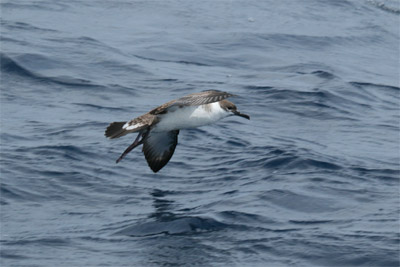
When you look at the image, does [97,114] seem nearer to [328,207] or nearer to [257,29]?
[328,207]

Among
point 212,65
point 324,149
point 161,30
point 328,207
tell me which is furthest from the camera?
point 161,30

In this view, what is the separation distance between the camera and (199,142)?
39.1 ft

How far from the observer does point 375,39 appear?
20078 millimetres

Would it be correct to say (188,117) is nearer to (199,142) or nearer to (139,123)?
(139,123)

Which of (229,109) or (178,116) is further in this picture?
(229,109)

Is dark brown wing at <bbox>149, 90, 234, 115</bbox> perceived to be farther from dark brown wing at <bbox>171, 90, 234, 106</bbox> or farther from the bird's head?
the bird's head

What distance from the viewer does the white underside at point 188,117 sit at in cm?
959

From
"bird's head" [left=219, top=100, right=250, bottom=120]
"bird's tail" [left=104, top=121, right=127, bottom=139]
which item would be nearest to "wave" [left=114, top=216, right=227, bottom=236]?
"bird's tail" [left=104, top=121, right=127, bottom=139]

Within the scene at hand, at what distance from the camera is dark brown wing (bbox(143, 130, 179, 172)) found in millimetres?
10359

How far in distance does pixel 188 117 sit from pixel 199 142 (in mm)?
2359

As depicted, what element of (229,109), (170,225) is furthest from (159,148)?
(170,225)

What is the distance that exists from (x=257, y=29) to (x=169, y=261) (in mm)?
12244

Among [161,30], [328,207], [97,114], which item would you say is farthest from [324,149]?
[161,30]

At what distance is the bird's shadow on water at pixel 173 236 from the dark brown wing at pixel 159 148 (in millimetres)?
947
